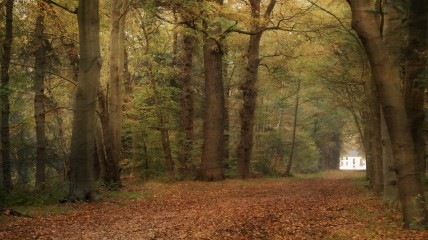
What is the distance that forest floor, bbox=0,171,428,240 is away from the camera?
297 inches

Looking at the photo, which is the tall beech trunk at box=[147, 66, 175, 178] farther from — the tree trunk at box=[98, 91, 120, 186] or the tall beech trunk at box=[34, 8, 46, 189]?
the tall beech trunk at box=[34, 8, 46, 189]

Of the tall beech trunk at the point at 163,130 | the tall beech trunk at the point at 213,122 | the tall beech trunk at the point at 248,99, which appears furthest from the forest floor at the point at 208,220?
the tall beech trunk at the point at 248,99

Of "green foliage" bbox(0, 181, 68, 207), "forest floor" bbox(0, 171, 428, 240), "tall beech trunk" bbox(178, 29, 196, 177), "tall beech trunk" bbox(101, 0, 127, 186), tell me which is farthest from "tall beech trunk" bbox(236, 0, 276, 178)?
"green foliage" bbox(0, 181, 68, 207)

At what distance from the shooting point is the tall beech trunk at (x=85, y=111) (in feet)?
39.7

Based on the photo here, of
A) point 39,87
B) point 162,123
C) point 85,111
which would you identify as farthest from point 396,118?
point 162,123

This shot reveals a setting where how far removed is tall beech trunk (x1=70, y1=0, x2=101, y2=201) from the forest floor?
71 centimetres

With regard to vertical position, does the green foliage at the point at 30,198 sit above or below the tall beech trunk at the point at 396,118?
below

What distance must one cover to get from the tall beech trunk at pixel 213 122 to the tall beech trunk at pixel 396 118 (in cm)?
1229

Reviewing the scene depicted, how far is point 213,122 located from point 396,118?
13022 mm

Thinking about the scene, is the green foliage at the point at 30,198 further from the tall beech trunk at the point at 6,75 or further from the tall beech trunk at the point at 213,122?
the tall beech trunk at the point at 213,122

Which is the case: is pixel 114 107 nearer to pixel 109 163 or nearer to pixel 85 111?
pixel 109 163

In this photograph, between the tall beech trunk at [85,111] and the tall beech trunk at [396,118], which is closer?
the tall beech trunk at [396,118]

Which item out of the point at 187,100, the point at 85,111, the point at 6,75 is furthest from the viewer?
the point at 187,100

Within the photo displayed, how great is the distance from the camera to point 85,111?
40.0ft
